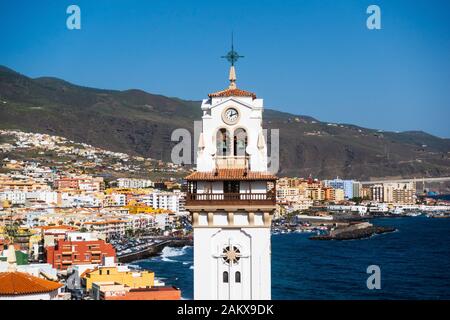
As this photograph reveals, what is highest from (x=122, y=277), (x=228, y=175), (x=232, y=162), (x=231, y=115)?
(x=231, y=115)

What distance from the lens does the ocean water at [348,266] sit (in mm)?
32156

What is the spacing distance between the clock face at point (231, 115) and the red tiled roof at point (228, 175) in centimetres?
41

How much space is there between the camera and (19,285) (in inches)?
547

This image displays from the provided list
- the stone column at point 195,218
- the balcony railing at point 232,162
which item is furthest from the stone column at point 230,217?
the balcony railing at point 232,162

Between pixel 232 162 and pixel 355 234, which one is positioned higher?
pixel 232 162

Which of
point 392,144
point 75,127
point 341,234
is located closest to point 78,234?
point 341,234

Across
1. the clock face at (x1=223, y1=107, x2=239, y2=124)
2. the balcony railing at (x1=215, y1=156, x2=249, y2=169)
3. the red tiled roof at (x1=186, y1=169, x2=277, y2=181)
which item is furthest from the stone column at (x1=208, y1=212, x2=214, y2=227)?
the clock face at (x1=223, y1=107, x2=239, y2=124)

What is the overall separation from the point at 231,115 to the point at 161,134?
5610 inches

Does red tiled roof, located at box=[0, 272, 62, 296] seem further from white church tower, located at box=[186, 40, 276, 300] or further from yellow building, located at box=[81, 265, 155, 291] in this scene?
yellow building, located at box=[81, 265, 155, 291]

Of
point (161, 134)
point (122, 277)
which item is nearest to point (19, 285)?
point (122, 277)

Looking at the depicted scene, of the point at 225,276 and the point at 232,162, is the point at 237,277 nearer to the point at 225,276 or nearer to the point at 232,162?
the point at 225,276

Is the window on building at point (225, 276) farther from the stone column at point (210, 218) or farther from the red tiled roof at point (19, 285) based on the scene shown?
the red tiled roof at point (19, 285)
